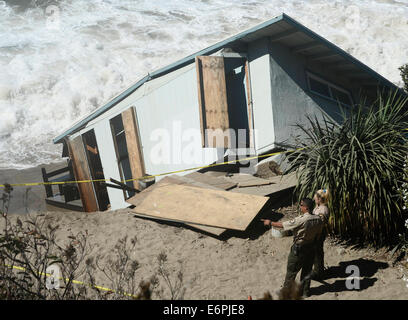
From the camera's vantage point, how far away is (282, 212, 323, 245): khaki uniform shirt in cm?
588

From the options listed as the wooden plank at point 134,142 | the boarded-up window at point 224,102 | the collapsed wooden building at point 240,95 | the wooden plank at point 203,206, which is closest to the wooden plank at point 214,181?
the wooden plank at point 203,206

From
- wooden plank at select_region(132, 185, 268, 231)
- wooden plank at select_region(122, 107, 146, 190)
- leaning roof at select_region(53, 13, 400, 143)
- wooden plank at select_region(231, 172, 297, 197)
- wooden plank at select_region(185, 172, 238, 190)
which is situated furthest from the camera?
wooden plank at select_region(122, 107, 146, 190)

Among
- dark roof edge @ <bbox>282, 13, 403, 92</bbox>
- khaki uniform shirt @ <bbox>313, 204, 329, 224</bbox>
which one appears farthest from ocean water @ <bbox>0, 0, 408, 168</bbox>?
khaki uniform shirt @ <bbox>313, 204, 329, 224</bbox>

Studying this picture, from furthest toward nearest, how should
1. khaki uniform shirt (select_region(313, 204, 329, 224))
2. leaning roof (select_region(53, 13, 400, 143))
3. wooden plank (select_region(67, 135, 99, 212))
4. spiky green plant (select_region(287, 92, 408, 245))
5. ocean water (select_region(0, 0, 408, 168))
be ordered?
1. ocean water (select_region(0, 0, 408, 168))
2. wooden plank (select_region(67, 135, 99, 212))
3. leaning roof (select_region(53, 13, 400, 143))
4. spiky green plant (select_region(287, 92, 408, 245))
5. khaki uniform shirt (select_region(313, 204, 329, 224))

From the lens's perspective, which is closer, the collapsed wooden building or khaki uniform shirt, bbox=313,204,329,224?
khaki uniform shirt, bbox=313,204,329,224

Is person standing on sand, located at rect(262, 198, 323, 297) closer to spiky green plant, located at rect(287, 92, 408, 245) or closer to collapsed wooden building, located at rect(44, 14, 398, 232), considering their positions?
spiky green plant, located at rect(287, 92, 408, 245)

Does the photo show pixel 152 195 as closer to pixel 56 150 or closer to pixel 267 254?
pixel 267 254

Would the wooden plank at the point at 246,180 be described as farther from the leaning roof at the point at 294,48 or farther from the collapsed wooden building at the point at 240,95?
the leaning roof at the point at 294,48

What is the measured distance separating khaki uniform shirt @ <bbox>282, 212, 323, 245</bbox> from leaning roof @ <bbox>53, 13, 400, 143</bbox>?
5587 mm

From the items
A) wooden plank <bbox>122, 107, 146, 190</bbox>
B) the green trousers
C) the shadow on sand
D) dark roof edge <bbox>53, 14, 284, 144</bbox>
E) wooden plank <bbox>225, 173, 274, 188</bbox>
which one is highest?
dark roof edge <bbox>53, 14, 284, 144</bbox>

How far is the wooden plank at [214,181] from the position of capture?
31.4 ft

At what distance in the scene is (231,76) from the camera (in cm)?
1157

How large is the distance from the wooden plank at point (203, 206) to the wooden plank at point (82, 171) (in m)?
5.32
